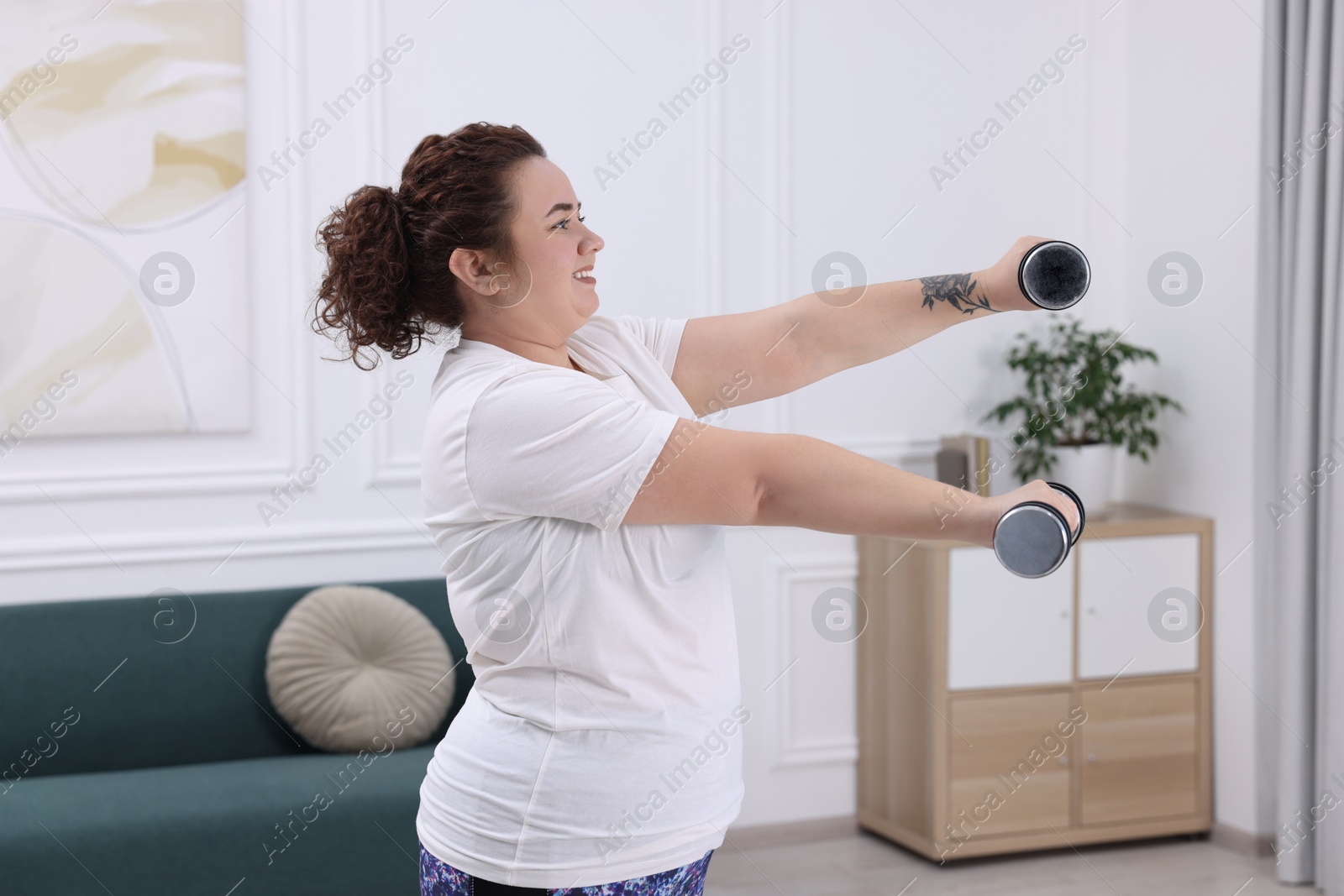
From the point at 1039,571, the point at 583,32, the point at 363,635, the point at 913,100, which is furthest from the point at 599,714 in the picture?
the point at 913,100

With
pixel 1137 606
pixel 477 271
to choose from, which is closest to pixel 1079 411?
pixel 1137 606

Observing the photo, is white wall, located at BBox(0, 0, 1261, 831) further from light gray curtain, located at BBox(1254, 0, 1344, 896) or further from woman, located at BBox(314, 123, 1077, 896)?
woman, located at BBox(314, 123, 1077, 896)

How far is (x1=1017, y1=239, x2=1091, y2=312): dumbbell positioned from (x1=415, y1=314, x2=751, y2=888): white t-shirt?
35 centimetres

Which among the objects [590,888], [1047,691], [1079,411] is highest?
[1079,411]

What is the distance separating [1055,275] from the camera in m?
1.05

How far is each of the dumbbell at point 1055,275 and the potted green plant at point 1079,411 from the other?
231 cm

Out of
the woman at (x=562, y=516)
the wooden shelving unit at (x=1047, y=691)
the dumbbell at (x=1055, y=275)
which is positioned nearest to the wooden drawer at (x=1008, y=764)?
the wooden shelving unit at (x=1047, y=691)

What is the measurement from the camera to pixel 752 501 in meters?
1.01

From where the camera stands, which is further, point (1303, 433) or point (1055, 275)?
point (1303, 433)

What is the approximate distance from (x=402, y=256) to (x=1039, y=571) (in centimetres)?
69

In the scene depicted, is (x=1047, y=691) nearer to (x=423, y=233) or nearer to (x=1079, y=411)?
(x=1079, y=411)

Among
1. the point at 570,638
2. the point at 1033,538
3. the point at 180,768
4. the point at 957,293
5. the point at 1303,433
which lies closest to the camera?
the point at 1033,538

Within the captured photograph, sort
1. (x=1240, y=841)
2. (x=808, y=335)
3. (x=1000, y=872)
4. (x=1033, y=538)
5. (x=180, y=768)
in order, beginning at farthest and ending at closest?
(x=1240, y=841) < (x=1000, y=872) < (x=180, y=768) < (x=808, y=335) < (x=1033, y=538)

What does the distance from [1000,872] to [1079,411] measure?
126 cm
